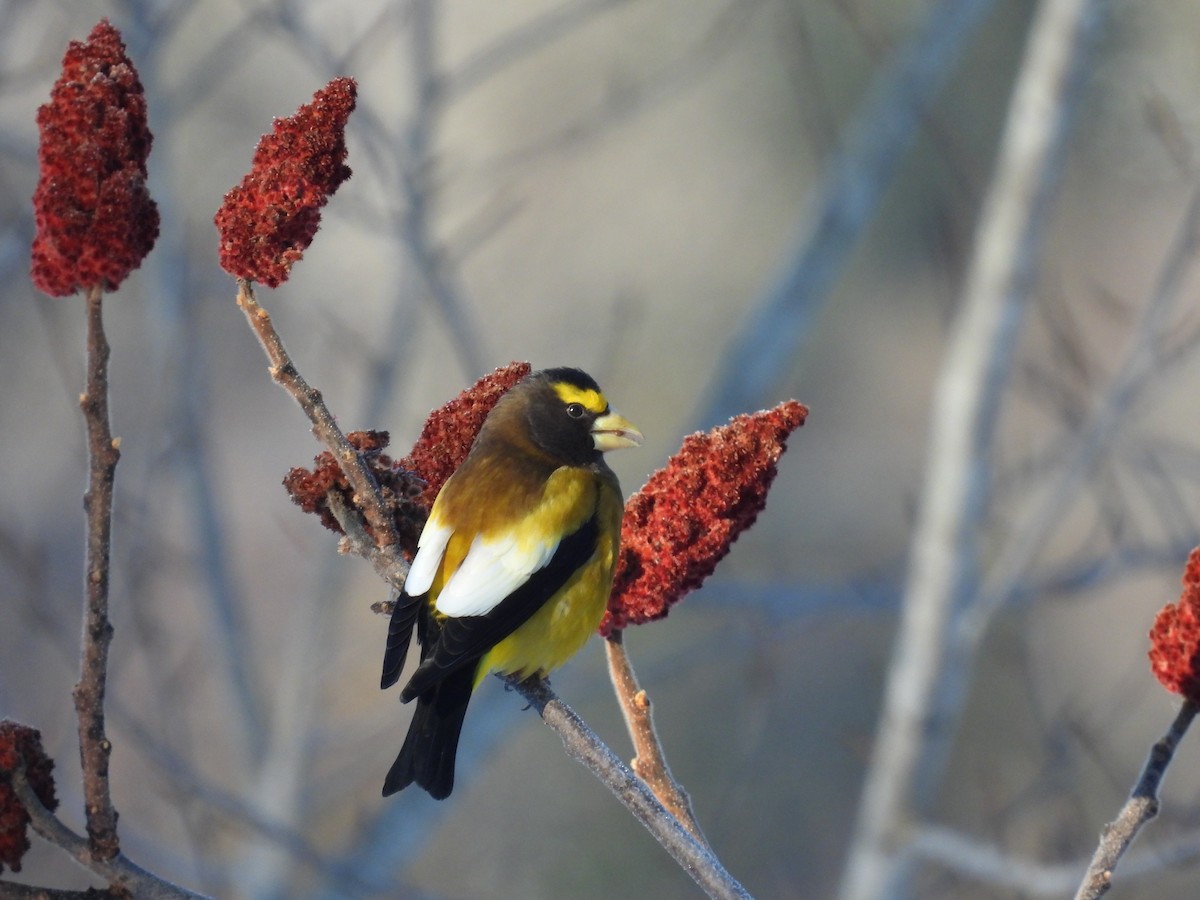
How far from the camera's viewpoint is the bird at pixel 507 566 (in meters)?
2.10

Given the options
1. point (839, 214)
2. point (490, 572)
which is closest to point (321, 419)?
point (490, 572)

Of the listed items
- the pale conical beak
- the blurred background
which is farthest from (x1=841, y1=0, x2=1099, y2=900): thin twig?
the pale conical beak

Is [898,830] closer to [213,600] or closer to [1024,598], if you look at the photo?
[1024,598]

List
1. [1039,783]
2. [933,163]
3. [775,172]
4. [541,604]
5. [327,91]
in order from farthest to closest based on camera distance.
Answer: [775,172], [933,163], [1039,783], [541,604], [327,91]

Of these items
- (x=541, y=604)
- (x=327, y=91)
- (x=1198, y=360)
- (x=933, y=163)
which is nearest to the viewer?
(x=327, y=91)

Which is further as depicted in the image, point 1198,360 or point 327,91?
point 1198,360

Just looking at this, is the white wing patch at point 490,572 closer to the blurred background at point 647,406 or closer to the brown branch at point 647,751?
the brown branch at point 647,751

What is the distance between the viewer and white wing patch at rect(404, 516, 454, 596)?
1.93m

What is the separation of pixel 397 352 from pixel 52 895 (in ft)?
13.7

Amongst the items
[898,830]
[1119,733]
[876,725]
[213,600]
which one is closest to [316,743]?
[213,600]

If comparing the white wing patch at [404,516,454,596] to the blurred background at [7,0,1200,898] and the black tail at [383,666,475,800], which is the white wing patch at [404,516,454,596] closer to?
the black tail at [383,666,475,800]

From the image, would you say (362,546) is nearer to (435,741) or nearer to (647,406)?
(435,741)

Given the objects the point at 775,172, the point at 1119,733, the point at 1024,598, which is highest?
the point at 775,172

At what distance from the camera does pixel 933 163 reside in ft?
40.9
